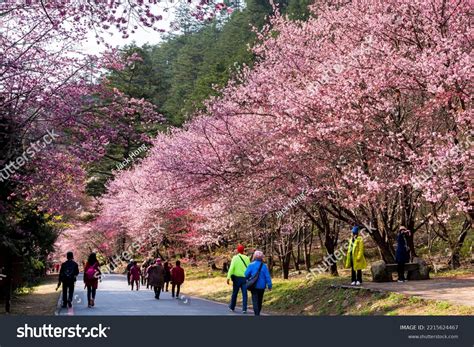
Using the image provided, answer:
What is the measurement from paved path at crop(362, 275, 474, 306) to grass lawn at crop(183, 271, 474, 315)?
38 cm

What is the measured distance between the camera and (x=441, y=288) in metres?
14.4

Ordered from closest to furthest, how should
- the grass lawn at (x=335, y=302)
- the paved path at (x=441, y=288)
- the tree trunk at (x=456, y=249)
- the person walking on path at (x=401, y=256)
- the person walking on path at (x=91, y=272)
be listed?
1. the grass lawn at (x=335, y=302)
2. the paved path at (x=441, y=288)
3. the person walking on path at (x=401, y=256)
4. the person walking on path at (x=91, y=272)
5. the tree trunk at (x=456, y=249)

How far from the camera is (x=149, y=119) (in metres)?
14.9

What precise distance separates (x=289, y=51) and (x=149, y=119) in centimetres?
690

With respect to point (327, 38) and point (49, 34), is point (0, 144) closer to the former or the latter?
point (49, 34)

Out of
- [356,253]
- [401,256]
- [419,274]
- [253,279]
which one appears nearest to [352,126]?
[356,253]

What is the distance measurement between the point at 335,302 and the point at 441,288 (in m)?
2.75

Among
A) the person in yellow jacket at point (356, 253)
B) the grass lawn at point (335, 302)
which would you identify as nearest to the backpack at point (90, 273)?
the grass lawn at point (335, 302)

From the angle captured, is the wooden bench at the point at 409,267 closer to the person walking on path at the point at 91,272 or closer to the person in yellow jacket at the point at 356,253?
the person in yellow jacket at the point at 356,253

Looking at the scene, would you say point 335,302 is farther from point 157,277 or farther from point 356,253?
point 157,277

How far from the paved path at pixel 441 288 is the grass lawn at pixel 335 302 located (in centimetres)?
38

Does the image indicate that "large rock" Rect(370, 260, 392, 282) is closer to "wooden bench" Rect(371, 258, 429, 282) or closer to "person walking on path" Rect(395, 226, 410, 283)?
"wooden bench" Rect(371, 258, 429, 282)

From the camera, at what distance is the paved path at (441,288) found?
1262 cm
